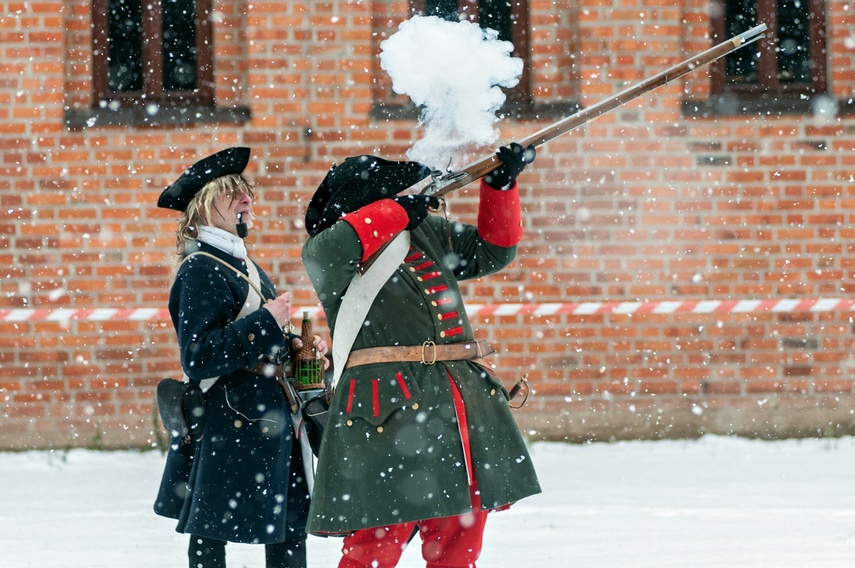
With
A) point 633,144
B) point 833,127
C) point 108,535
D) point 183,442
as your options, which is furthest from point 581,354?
point 183,442

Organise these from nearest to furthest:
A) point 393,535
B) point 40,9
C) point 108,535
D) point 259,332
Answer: point 393,535 → point 259,332 → point 108,535 → point 40,9

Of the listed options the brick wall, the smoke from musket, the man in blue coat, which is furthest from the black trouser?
the brick wall

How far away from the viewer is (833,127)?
7.38 m

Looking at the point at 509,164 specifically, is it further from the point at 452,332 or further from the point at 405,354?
the point at 405,354

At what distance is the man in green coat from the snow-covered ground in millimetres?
1671

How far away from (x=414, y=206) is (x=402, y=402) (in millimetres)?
584

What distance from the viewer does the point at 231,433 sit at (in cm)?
387

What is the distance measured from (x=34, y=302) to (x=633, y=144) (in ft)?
13.2

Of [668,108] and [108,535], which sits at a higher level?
[668,108]

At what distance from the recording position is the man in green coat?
328 centimetres

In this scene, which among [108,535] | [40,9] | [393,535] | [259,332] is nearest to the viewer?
[393,535]

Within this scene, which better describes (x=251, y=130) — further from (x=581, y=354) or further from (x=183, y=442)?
(x=183, y=442)

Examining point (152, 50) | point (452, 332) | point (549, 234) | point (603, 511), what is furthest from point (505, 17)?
point (452, 332)

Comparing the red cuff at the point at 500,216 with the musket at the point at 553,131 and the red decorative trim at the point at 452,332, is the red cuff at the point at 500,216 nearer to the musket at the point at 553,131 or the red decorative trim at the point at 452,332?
the musket at the point at 553,131
